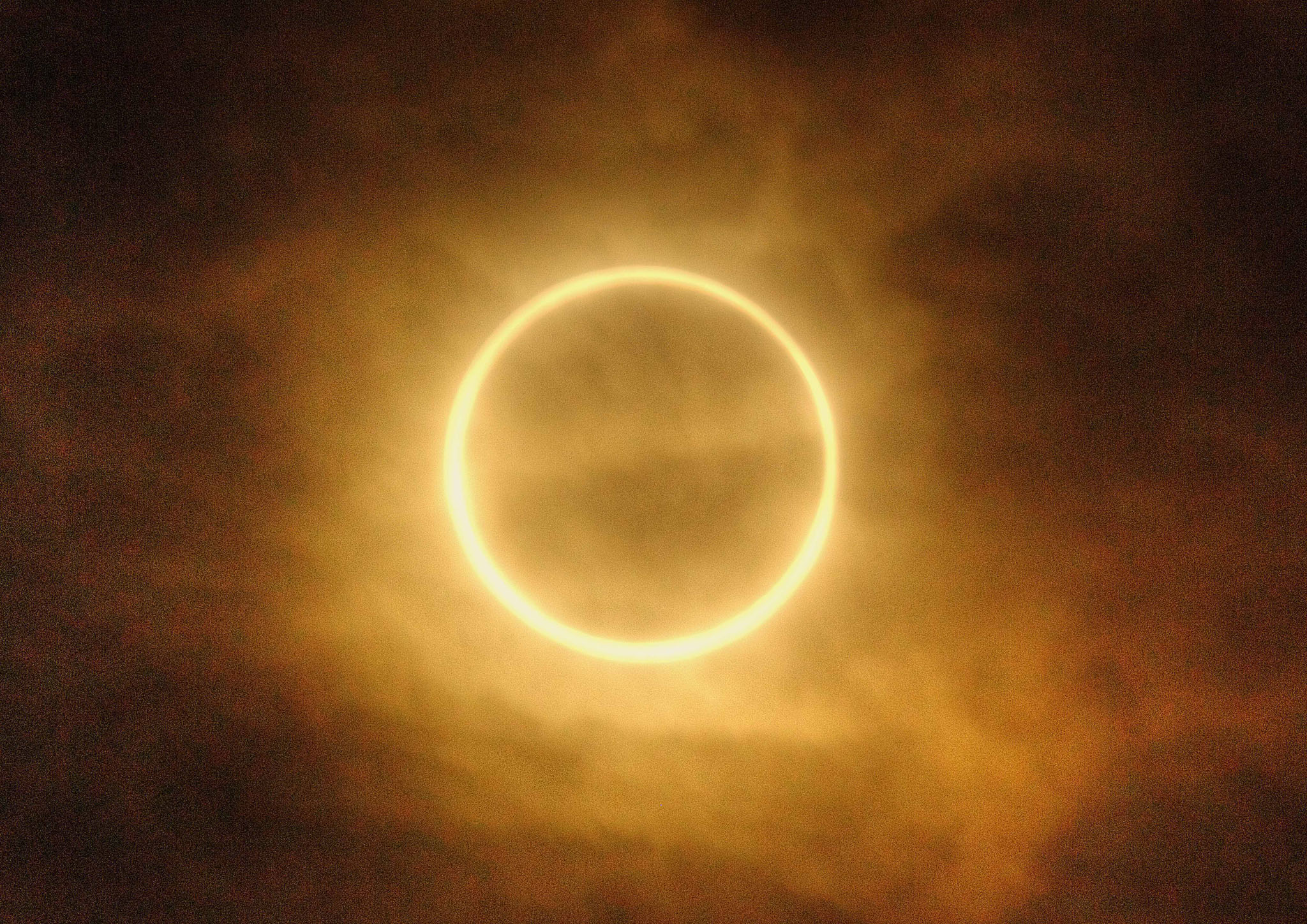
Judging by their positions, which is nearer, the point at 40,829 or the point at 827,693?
the point at 827,693

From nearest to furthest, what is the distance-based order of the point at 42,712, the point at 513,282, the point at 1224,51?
the point at 1224,51 → the point at 513,282 → the point at 42,712

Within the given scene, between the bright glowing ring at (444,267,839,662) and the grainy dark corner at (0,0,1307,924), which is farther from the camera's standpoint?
the bright glowing ring at (444,267,839,662)

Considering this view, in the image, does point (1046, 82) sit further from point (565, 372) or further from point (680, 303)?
point (565, 372)

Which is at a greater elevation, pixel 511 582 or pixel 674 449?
pixel 674 449

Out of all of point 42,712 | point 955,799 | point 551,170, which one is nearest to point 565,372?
point 551,170
